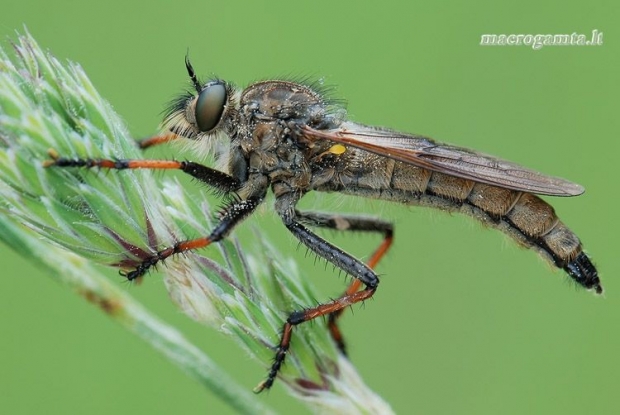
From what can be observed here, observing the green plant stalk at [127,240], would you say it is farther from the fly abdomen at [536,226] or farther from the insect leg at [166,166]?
the fly abdomen at [536,226]

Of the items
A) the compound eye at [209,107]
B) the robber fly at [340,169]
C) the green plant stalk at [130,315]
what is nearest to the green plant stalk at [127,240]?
the green plant stalk at [130,315]

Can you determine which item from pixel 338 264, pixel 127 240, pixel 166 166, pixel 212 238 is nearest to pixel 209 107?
pixel 166 166

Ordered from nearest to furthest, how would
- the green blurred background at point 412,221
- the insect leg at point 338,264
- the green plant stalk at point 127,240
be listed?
the green plant stalk at point 127,240 < the insect leg at point 338,264 < the green blurred background at point 412,221

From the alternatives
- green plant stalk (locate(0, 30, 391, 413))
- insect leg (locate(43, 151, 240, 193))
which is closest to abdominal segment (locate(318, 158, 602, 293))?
insect leg (locate(43, 151, 240, 193))

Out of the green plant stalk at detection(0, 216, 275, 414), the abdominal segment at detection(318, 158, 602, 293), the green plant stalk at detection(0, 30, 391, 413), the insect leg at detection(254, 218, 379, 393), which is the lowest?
the green plant stalk at detection(0, 216, 275, 414)

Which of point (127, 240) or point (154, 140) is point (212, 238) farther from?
point (154, 140)

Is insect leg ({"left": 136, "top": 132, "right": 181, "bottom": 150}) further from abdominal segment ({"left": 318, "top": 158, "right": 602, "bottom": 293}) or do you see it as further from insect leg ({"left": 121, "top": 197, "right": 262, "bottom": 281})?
abdominal segment ({"left": 318, "top": 158, "right": 602, "bottom": 293})
